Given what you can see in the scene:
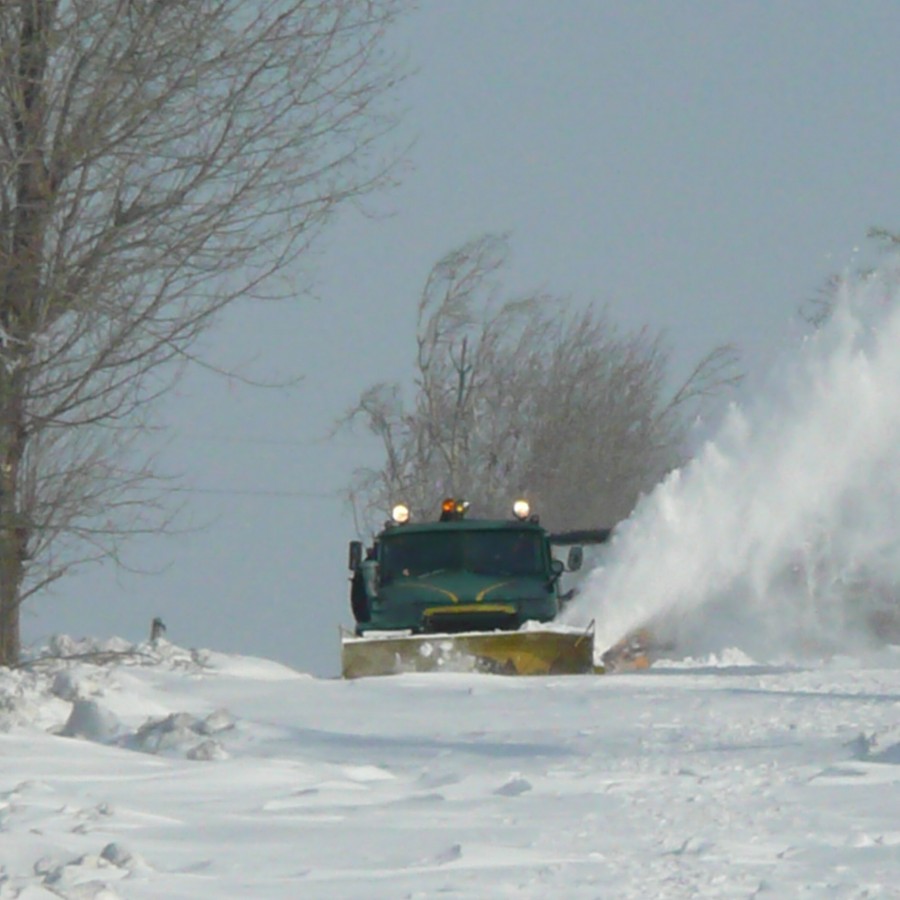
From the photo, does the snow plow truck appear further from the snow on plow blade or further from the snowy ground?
the snowy ground

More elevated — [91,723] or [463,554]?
[463,554]

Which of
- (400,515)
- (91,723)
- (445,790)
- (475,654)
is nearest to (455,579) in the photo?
(400,515)

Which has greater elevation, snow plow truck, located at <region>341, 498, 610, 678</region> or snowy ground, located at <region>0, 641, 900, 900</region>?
snow plow truck, located at <region>341, 498, 610, 678</region>

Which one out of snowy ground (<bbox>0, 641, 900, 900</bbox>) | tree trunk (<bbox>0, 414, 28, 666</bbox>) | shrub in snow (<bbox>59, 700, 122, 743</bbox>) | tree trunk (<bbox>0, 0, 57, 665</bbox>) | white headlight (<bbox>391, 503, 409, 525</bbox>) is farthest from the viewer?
white headlight (<bbox>391, 503, 409, 525</bbox>)

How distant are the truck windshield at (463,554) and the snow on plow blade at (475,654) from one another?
197 centimetres

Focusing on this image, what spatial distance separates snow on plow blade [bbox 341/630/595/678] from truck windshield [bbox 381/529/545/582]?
1968mm

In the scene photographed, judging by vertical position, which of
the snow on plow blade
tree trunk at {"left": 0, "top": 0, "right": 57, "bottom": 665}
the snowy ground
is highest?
tree trunk at {"left": 0, "top": 0, "right": 57, "bottom": 665}

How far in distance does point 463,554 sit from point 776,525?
611 centimetres

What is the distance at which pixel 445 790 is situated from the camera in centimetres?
791

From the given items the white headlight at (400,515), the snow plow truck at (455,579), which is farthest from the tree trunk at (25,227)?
the white headlight at (400,515)

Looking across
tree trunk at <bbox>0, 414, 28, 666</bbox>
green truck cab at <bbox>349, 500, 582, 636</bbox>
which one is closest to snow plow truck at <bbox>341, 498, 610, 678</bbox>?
green truck cab at <bbox>349, 500, 582, 636</bbox>

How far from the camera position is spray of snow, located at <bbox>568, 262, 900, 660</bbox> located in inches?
810

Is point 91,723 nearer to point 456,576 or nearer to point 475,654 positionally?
point 475,654

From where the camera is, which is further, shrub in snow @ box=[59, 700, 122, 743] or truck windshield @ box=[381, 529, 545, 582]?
truck windshield @ box=[381, 529, 545, 582]
